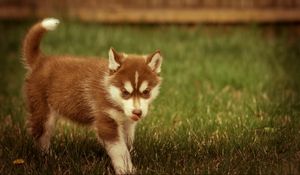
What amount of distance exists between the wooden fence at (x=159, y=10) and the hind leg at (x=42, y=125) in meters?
5.86

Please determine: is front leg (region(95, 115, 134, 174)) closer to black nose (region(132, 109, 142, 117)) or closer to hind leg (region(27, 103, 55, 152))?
black nose (region(132, 109, 142, 117))

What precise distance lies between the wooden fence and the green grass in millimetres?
177

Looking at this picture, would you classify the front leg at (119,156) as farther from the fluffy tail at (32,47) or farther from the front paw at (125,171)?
the fluffy tail at (32,47)

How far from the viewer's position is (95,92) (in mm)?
5055

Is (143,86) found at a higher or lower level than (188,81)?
higher

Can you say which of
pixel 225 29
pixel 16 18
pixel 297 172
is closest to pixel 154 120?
pixel 297 172

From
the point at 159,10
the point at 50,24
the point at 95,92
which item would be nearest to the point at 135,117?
the point at 95,92

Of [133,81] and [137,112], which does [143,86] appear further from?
[137,112]

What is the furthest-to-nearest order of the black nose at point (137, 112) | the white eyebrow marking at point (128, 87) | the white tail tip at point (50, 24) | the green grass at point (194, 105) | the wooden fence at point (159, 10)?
the wooden fence at point (159, 10) < the white tail tip at point (50, 24) < the green grass at point (194, 105) < the white eyebrow marking at point (128, 87) < the black nose at point (137, 112)

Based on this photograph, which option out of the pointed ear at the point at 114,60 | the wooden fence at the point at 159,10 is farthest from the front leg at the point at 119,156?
the wooden fence at the point at 159,10

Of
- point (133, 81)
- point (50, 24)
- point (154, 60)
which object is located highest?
point (50, 24)

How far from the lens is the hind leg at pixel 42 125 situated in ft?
17.4

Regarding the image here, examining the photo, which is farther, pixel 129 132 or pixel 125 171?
pixel 129 132

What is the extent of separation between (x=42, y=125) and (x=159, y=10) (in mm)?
6103
